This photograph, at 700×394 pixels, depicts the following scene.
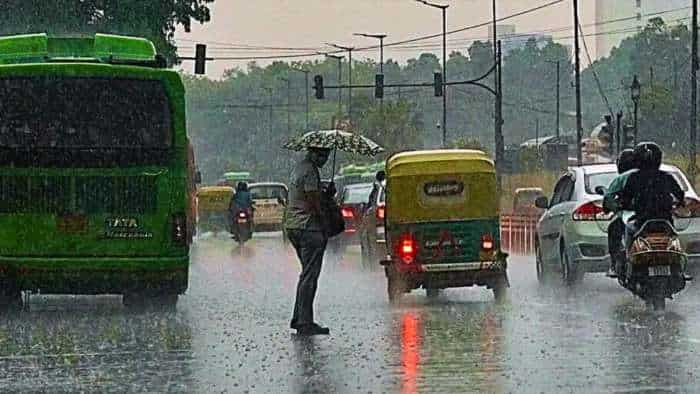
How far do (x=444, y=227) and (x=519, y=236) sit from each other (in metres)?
22.8

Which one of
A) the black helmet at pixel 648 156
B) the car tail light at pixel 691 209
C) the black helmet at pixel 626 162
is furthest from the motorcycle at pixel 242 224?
the black helmet at pixel 648 156

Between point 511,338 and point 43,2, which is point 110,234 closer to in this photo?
point 511,338

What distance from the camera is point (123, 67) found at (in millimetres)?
19297

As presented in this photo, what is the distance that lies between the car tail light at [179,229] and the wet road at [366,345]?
851mm

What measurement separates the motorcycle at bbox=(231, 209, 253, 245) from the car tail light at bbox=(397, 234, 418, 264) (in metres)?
24.5

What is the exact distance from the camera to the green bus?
18656 millimetres

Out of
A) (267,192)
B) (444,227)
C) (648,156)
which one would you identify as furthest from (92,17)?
(648,156)

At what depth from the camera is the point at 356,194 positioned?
38.6 m

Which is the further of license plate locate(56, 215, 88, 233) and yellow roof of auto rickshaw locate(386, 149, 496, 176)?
yellow roof of auto rickshaw locate(386, 149, 496, 176)

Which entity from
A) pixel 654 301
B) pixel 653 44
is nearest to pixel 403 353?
pixel 654 301

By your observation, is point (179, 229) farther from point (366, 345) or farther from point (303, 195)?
point (366, 345)

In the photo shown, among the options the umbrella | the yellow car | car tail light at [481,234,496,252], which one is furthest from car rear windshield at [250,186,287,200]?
car tail light at [481,234,496,252]

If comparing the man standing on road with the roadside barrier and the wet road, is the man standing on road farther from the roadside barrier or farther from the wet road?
the roadside barrier

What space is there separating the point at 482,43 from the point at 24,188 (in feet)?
481
